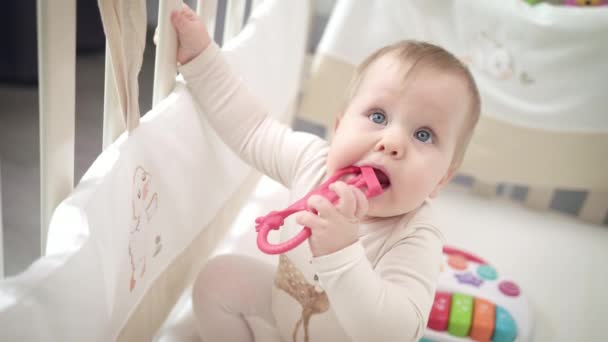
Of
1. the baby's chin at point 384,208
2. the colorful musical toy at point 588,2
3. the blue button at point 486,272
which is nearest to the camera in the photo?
the baby's chin at point 384,208

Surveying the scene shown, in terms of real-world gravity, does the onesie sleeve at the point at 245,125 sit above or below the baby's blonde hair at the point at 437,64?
below

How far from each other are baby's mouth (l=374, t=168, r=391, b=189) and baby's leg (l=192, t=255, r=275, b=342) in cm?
24

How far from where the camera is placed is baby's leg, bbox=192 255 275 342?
81 centimetres

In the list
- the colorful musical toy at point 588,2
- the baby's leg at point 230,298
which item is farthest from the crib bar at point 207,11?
the colorful musical toy at point 588,2

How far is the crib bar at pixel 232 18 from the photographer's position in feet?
3.00

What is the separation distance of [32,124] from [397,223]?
34.5 inches

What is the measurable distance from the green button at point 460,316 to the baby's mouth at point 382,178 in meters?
0.34

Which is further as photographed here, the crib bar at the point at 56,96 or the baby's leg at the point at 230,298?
the baby's leg at the point at 230,298

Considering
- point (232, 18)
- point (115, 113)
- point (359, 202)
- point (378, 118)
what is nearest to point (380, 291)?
point (359, 202)

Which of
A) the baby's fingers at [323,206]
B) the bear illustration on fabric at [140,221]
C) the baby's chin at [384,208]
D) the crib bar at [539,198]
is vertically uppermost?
the baby's fingers at [323,206]

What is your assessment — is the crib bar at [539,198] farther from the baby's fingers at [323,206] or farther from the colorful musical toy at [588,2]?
the baby's fingers at [323,206]

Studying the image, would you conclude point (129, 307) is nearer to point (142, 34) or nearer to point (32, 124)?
point (142, 34)

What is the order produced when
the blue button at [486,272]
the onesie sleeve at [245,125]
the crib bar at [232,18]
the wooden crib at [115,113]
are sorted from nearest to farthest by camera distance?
the wooden crib at [115,113]
the onesie sleeve at [245,125]
the crib bar at [232,18]
the blue button at [486,272]

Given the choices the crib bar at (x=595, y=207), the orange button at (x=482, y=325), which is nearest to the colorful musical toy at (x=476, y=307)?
the orange button at (x=482, y=325)
